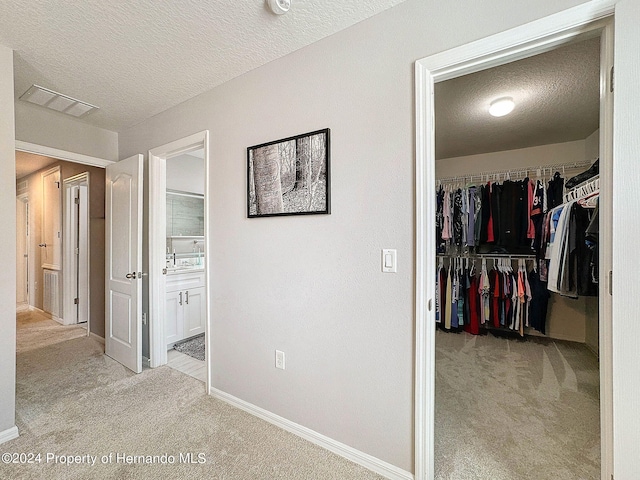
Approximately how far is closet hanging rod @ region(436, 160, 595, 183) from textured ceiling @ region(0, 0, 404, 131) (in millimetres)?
2993

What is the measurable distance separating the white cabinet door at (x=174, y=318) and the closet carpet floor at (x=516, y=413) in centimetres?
268

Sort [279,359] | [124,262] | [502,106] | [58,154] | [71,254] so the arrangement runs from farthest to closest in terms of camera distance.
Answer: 1. [71,254]
2. [124,262]
3. [58,154]
4. [502,106]
5. [279,359]

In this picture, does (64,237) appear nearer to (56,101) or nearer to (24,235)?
(24,235)

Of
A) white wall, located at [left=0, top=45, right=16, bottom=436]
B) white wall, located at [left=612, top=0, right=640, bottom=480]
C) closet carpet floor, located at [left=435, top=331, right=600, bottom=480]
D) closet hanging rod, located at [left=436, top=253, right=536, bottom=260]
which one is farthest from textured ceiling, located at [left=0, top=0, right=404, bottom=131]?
closet hanging rod, located at [left=436, top=253, right=536, bottom=260]

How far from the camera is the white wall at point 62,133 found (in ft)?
8.28

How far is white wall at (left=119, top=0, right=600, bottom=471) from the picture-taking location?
1.46m

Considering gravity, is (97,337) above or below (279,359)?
below

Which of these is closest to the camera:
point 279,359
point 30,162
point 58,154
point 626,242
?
point 626,242

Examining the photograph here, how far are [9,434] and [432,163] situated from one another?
292 centimetres

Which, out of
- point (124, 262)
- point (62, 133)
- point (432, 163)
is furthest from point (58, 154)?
point (432, 163)

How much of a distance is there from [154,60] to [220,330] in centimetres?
193

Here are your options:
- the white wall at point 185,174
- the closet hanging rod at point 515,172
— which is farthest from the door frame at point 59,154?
the closet hanging rod at point 515,172

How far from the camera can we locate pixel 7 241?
5.99 ft

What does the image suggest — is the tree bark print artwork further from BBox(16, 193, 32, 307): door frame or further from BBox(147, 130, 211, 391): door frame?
BBox(16, 193, 32, 307): door frame
